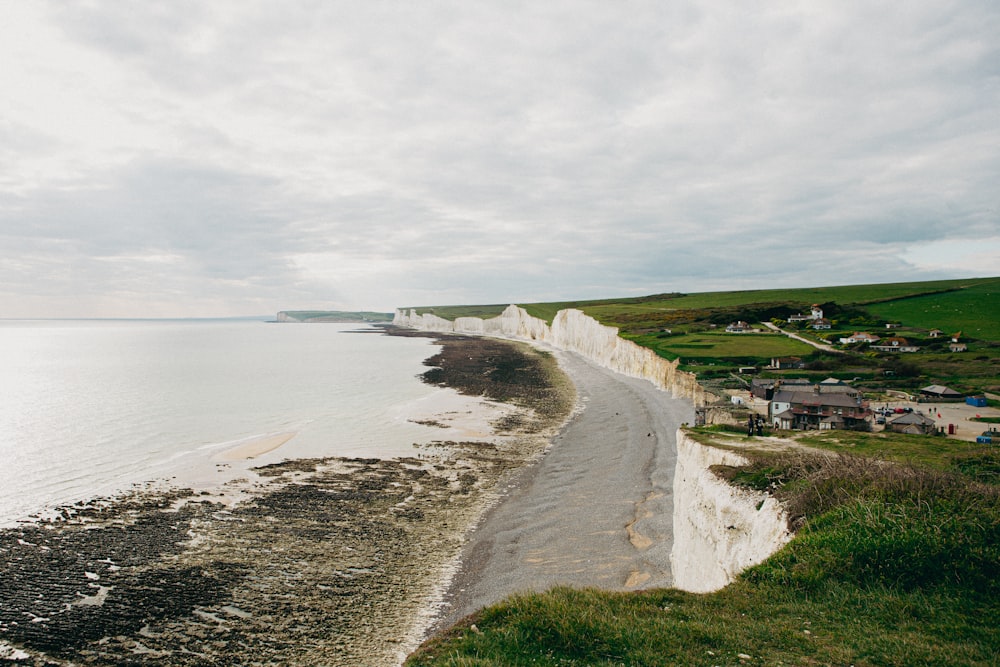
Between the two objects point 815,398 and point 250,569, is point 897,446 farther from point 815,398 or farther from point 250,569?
point 250,569

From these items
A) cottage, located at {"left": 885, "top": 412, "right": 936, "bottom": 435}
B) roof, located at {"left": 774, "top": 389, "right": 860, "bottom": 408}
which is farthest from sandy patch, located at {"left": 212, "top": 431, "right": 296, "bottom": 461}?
cottage, located at {"left": 885, "top": 412, "right": 936, "bottom": 435}

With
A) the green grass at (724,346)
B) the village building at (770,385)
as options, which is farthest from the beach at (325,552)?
the green grass at (724,346)

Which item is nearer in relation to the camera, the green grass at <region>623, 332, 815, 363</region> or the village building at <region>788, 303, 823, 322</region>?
the green grass at <region>623, 332, 815, 363</region>

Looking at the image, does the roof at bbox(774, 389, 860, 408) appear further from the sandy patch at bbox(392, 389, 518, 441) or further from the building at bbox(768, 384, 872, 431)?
the sandy patch at bbox(392, 389, 518, 441)

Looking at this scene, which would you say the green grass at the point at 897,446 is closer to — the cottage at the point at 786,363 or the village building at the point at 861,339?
the cottage at the point at 786,363

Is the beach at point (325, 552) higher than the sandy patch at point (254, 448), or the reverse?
the sandy patch at point (254, 448)

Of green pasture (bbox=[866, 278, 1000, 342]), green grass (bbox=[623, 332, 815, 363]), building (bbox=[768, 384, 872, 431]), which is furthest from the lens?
green pasture (bbox=[866, 278, 1000, 342])

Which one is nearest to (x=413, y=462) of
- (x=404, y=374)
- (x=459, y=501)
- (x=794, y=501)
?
(x=459, y=501)
